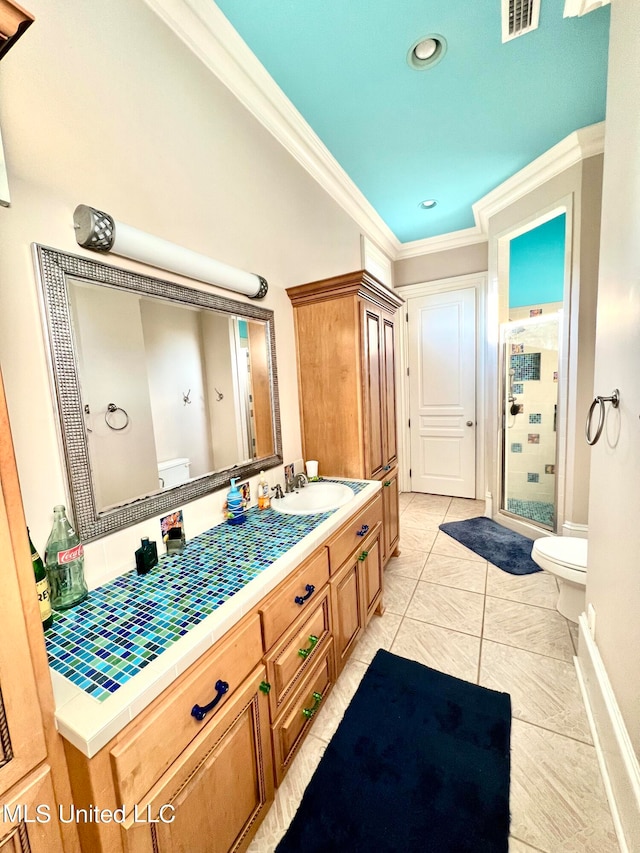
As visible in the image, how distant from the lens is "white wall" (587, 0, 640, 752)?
1033mm

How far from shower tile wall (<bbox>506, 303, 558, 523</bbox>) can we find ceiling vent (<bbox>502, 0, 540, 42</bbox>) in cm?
189

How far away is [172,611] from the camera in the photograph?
93 centimetres

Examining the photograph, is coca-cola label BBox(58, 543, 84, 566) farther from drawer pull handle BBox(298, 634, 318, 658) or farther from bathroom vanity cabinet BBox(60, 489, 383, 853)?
drawer pull handle BBox(298, 634, 318, 658)

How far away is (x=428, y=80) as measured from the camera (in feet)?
6.08

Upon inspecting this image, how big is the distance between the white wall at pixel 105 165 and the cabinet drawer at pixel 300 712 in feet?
2.38

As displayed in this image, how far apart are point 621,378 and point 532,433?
7.26 feet

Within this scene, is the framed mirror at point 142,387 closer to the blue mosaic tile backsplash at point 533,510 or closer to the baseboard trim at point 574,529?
the baseboard trim at point 574,529

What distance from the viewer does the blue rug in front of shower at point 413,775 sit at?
108cm

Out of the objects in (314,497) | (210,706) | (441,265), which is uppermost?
(441,265)

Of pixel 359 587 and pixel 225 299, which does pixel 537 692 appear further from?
pixel 225 299

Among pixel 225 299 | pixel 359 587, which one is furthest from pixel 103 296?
pixel 359 587

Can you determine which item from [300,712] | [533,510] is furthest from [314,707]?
[533,510]

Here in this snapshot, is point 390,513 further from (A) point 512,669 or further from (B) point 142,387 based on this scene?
(B) point 142,387

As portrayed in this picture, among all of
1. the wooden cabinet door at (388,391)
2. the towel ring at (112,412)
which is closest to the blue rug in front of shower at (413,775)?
the wooden cabinet door at (388,391)
